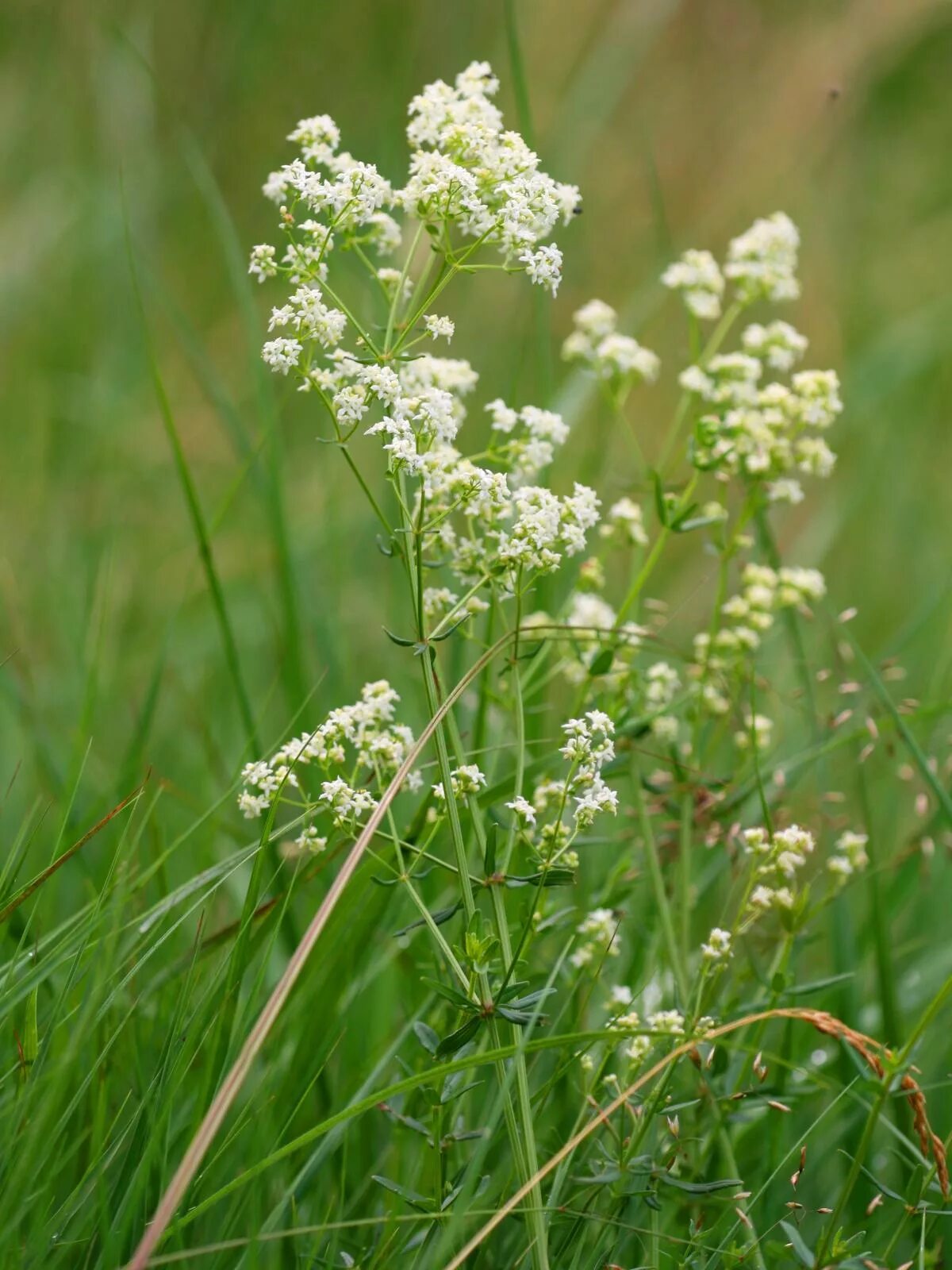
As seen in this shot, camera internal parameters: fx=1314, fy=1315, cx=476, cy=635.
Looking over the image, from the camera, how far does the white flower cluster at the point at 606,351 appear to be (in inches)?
90.7

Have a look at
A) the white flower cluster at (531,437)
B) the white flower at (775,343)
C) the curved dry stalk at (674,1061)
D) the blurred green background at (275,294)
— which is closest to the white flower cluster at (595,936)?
the curved dry stalk at (674,1061)

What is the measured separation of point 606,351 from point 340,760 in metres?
1.03

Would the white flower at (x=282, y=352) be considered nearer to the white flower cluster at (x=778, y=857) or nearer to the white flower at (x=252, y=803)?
the white flower at (x=252, y=803)

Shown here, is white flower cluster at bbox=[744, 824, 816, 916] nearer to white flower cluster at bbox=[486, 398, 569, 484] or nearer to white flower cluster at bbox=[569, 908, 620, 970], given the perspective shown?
white flower cluster at bbox=[569, 908, 620, 970]

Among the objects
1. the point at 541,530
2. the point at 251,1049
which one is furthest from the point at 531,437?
the point at 251,1049

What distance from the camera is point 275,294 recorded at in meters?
5.39

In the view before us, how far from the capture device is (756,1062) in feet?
5.07

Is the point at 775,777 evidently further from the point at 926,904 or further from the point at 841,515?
the point at 841,515

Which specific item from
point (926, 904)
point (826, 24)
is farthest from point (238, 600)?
point (826, 24)

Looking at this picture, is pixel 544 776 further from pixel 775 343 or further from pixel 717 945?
pixel 775 343

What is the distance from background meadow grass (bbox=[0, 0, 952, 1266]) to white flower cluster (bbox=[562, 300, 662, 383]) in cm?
30

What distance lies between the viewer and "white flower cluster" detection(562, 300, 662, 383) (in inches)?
90.7

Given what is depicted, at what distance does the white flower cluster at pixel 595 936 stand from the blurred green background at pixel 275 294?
0.77 metres

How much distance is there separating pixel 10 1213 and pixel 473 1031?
21.9 inches
